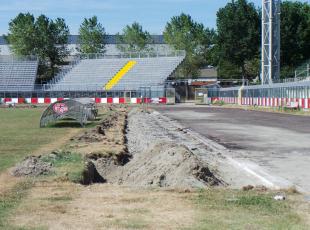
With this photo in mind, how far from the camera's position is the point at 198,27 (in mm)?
138375

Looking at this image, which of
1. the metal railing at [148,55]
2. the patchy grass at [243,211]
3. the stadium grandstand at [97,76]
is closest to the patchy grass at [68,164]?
the patchy grass at [243,211]

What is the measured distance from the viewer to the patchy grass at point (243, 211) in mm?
7523

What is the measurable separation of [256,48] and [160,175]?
93178mm

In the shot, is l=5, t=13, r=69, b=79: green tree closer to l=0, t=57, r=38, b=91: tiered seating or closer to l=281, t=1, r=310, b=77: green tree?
l=0, t=57, r=38, b=91: tiered seating

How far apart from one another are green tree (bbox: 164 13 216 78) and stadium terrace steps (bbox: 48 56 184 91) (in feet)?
76.2

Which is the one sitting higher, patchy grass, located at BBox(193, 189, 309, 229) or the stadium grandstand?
the stadium grandstand

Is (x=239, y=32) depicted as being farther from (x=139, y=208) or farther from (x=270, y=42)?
(x=139, y=208)

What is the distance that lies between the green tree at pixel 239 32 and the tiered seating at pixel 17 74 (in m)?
31.1

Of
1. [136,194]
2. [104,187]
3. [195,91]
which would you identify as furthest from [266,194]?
[195,91]

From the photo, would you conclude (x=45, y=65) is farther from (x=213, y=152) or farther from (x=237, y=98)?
(x=213, y=152)

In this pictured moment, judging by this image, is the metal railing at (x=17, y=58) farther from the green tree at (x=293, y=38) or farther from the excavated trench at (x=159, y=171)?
the excavated trench at (x=159, y=171)

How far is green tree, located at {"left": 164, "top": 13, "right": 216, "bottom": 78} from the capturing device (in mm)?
129000

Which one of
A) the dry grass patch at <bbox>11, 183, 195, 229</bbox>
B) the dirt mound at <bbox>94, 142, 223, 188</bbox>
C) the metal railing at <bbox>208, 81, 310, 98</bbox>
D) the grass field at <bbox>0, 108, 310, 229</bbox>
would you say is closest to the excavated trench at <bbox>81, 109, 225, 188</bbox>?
the dirt mound at <bbox>94, 142, 223, 188</bbox>

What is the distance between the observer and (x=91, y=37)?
128250mm
